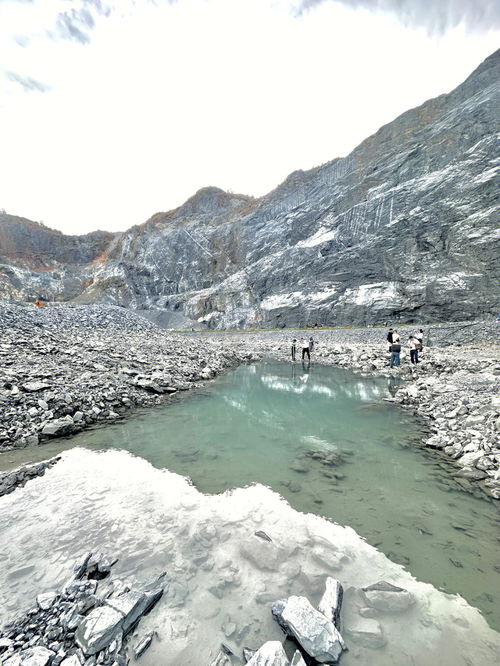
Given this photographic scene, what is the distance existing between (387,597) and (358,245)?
4859 cm

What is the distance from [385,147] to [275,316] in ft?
122

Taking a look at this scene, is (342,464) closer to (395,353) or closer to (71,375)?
(71,375)

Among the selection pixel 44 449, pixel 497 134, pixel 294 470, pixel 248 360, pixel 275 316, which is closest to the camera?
pixel 294 470

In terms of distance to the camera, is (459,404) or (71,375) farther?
(71,375)

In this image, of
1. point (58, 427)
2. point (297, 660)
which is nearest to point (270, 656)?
point (297, 660)

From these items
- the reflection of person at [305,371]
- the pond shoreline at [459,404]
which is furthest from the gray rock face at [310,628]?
the reflection of person at [305,371]

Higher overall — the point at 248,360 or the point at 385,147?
the point at 385,147

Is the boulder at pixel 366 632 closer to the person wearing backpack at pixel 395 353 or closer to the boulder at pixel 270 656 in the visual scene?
the boulder at pixel 270 656

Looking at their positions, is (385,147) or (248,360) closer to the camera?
(248,360)

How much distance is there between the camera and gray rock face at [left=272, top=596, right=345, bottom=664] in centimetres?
248

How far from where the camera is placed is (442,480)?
5441mm

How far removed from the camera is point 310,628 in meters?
2.62

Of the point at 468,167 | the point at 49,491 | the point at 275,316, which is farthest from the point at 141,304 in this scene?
the point at 49,491

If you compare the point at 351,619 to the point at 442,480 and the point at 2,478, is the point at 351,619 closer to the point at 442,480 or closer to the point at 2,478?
the point at 442,480
